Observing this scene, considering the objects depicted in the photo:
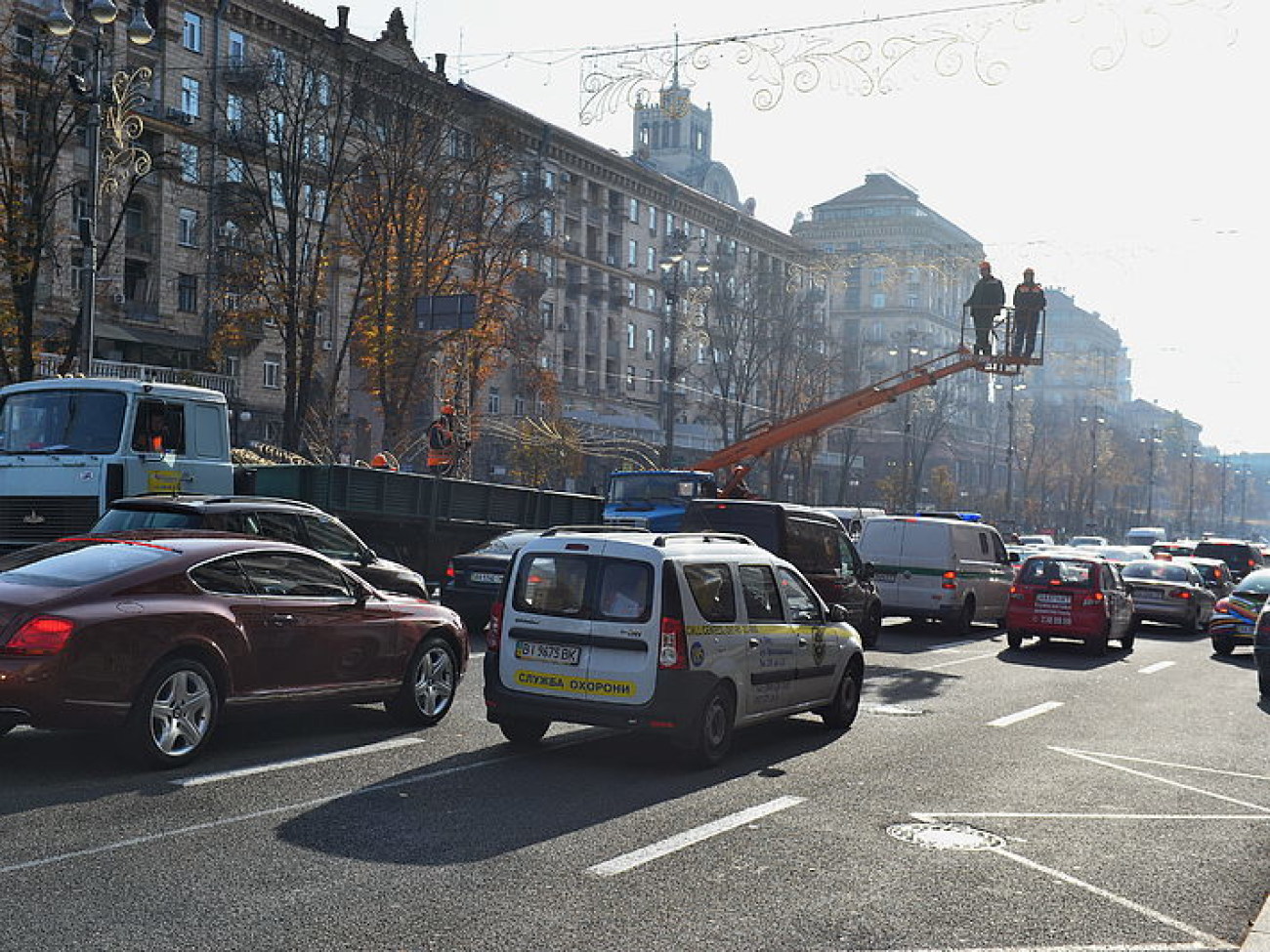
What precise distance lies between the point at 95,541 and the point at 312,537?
14.0ft

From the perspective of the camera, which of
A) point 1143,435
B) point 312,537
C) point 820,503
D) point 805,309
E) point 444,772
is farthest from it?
point 1143,435

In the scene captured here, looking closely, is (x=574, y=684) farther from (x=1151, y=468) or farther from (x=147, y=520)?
(x=1151, y=468)

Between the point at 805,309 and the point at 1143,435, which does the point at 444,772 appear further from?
the point at 1143,435

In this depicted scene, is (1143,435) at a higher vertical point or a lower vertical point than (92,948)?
higher

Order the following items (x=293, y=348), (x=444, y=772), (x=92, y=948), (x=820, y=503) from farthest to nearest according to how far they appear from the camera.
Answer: (x=820, y=503) < (x=293, y=348) < (x=444, y=772) < (x=92, y=948)

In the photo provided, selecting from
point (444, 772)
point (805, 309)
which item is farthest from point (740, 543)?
point (805, 309)

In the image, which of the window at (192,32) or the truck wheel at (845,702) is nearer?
the truck wheel at (845,702)

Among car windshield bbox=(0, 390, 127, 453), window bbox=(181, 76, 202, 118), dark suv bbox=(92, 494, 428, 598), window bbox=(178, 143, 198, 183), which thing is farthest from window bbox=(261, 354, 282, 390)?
dark suv bbox=(92, 494, 428, 598)

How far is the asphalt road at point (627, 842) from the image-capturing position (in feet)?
19.6

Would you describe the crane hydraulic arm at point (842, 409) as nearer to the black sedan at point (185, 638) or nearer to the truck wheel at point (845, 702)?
the truck wheel at point (845, 702)

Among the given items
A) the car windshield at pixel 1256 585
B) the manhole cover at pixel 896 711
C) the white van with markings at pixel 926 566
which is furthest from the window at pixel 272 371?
the manhole cover at pixel 896 711

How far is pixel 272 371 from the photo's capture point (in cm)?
Result: 5775

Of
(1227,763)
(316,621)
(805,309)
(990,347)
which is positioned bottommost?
(1227,763)

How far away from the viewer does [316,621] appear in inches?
404
